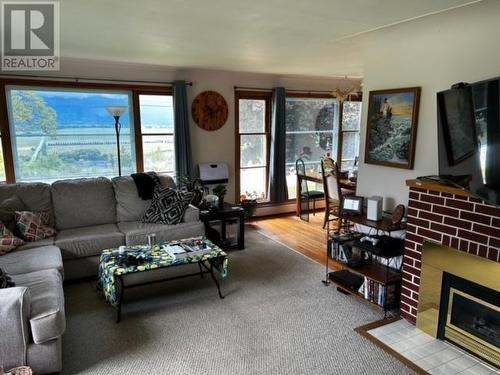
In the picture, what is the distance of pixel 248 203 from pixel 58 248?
9.23 feet

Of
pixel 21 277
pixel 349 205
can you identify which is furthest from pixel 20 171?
pixel 349 205

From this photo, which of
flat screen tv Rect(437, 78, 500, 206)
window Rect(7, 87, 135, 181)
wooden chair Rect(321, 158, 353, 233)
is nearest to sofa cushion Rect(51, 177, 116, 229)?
window Rect(7, 87, 135, 181)

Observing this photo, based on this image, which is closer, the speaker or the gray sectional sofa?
the gray sectional sofa

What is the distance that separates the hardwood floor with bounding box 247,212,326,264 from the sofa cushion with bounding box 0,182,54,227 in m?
2.78

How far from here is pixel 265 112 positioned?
5.85 m

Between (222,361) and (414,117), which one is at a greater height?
(414,117)

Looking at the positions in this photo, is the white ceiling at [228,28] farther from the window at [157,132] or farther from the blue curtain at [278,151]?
the blue curtain at [278,151]

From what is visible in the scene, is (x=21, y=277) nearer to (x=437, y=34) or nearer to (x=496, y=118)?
(x=496, y=118)

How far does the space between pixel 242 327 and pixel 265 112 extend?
386 centimetres

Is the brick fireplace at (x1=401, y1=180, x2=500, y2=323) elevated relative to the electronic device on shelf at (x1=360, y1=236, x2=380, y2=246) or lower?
elevated

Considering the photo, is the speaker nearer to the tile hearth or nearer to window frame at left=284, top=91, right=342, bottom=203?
the tile hearth

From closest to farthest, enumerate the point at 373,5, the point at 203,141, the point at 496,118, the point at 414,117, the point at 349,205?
the point at 496,118
the point at 373,5
the point at 414,117
the point at 349,205
the point at 203,141

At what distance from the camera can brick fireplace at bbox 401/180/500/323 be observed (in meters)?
2.25

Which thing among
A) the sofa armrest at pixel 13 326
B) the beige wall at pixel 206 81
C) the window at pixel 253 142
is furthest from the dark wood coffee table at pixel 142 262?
the window at pixel 253 142
